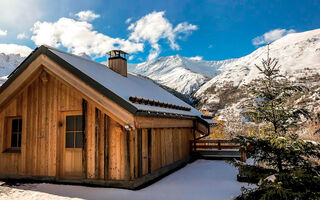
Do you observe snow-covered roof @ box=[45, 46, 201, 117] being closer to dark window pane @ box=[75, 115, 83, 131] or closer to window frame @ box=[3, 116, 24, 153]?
dark window pane @ box=[75, 115, 83, 131]

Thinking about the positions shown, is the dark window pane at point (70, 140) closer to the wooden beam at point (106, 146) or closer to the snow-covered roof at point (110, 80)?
the wooden beam at point (106, 146)

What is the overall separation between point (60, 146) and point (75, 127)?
0.82 metres

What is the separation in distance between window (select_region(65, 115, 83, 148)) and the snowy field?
1.33 metres

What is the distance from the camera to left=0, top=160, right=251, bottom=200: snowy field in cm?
588

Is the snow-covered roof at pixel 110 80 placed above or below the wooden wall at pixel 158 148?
above

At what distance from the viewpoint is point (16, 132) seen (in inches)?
328

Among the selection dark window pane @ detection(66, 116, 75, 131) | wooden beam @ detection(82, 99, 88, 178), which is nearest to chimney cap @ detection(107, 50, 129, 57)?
wooden beam @ detection(82, 99, 88, 178)

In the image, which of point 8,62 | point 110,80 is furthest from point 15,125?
point 8,62

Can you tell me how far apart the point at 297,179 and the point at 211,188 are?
2827mm

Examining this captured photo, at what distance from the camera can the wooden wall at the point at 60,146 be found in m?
6.59

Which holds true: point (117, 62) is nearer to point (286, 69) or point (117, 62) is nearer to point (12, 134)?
point (12, 134)

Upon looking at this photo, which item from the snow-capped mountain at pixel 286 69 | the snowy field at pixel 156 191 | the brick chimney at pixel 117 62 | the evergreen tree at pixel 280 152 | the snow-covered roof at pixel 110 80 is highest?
the snow-capped mountain at pixel 286 69

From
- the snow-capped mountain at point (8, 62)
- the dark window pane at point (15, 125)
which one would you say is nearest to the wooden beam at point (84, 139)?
the dark window pane at point (15, 125)

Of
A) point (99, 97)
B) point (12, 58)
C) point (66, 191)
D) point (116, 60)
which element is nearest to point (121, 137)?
point (99, 97)
